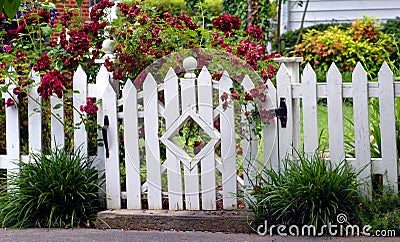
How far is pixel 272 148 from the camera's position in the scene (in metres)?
4.97

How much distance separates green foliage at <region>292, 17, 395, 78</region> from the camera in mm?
11266

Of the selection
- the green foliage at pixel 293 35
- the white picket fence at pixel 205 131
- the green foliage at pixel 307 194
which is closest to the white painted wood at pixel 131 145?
the white picket fence at pixel 205 131

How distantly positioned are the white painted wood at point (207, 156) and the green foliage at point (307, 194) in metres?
0.33

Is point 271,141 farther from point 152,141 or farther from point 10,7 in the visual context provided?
point 10,7

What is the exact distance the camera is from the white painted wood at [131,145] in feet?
16.9

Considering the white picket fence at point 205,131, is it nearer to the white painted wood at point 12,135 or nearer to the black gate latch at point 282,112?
the black gate latch at point 282,112

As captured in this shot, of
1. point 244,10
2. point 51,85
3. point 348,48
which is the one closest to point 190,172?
point 51,85

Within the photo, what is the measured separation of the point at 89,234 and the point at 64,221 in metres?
0.31

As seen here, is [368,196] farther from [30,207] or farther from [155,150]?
[30,207]

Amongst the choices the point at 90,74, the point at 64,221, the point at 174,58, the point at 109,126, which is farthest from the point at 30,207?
the point at 174,58

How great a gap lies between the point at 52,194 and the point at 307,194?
1897 mm

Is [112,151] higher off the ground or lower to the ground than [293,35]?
lower

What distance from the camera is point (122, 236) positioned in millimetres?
4801

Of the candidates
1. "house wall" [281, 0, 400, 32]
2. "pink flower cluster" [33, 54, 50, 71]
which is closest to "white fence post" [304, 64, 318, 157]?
"pink flower cluster" [33, 54, 50, 71]
